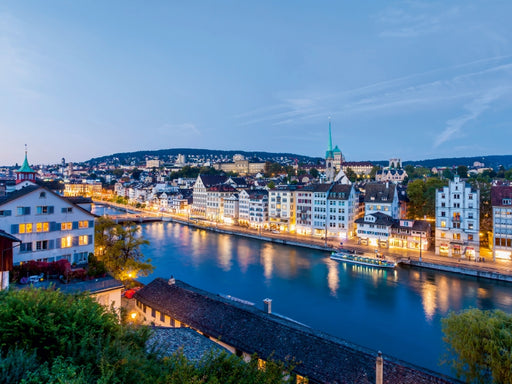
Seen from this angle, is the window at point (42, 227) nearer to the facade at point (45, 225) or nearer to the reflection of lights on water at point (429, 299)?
the facade at point (45, 225)

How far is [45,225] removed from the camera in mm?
18969

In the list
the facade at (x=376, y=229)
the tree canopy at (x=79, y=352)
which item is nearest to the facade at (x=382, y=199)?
the facade at (x=376, y=229)

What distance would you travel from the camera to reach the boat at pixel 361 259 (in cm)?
3294

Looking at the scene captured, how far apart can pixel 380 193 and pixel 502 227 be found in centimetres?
1457

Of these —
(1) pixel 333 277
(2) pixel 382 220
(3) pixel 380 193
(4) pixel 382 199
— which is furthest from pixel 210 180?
(1) pixel 333 277

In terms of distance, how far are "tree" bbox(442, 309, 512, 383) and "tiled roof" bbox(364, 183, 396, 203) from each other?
31.7 metres

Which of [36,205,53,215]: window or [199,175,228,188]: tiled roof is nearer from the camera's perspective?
[36,205,53,215]: window

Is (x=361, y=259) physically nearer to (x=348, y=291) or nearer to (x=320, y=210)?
(x=348, y=291)

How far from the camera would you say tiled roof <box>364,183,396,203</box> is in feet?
144

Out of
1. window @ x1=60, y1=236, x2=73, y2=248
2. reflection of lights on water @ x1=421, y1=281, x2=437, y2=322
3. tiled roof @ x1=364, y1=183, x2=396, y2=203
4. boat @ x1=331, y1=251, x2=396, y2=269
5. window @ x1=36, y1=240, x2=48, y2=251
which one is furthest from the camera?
tiled roof @ x1=364, y1=183, x2=396, y2=203

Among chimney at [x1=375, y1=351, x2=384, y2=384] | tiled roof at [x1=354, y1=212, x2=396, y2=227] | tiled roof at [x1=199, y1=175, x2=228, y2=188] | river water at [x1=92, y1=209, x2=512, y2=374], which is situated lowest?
river water at [x1=92, y1=209, x2=512, y2=374]

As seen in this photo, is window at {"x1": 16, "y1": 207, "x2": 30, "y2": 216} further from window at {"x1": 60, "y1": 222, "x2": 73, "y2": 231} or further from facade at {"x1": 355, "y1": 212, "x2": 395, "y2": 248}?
facade at {"x1": 355, "y1": 212, "x2": 395, "y2": 248}

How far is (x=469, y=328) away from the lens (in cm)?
1255

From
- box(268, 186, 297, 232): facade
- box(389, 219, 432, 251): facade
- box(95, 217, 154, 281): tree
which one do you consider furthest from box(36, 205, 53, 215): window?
box(268, 186, 297, 232): facade
